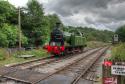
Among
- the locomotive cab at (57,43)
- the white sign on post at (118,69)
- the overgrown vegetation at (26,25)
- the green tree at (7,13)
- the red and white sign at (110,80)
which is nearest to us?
the white sign on post at (118,69)

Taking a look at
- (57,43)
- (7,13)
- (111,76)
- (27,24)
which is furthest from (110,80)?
(27,24)

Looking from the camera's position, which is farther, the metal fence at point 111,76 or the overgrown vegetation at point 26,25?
the overgrown vegetation at point 26,25

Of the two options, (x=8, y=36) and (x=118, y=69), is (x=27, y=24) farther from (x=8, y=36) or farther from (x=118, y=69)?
(x=118, y=69)

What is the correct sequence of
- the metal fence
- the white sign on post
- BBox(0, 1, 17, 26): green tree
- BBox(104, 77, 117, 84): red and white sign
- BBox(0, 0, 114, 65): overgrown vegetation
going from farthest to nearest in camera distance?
BBox(0, 1, 17, 26): green tree < BBox(0, 0, 114, 65): overgrown vegetation < BBox(104, 77, 117, 84): red and white sign < the metal fence < the white sign on post

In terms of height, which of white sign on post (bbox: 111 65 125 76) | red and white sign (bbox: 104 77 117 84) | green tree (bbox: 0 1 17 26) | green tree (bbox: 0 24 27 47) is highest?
green tree (bbox: 0 1 17 26)

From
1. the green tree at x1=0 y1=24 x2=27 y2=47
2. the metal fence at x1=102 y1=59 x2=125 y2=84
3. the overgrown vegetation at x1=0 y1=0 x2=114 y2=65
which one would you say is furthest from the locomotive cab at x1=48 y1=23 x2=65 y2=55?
the metal fence at x1=102 y1=59 x2=125 y2=84

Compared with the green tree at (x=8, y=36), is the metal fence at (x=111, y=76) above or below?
below

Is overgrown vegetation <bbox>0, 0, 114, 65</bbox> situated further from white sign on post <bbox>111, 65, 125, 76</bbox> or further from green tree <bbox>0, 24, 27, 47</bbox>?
white sign on post <bbox>111, 65, 125, 76</bbox>

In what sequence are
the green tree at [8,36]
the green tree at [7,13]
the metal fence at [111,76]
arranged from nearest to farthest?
1. the metal fence at [111,76]
2. the green tree at [8,36]
3. the green tree at [7,13]

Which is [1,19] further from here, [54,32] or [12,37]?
[54,32]

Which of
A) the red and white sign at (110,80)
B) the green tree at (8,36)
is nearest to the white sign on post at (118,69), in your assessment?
the red and white sign at (110,80)

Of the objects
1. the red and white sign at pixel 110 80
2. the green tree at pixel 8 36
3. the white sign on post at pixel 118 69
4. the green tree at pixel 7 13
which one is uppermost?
the green tree at pixel 7 13

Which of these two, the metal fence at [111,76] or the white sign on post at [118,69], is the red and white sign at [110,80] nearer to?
the metal fence at [111,76]

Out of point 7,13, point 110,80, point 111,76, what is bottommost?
point 110,80
